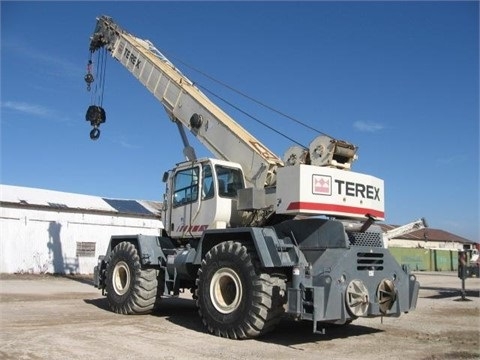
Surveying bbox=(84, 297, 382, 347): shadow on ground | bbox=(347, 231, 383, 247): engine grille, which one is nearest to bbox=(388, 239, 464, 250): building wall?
bbox=(84, 297, 382, 347): shadow on ground

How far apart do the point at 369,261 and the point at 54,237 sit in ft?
71.7

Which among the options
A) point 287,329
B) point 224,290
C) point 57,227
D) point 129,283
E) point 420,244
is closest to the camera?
point 224,290

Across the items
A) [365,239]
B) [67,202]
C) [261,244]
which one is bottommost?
[261,244]

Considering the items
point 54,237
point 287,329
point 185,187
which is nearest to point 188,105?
point 185,187

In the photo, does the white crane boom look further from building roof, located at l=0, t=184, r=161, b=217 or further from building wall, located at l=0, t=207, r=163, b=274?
building wall, located at l=0, t=207, r=163, b=274

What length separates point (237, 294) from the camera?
930 cm

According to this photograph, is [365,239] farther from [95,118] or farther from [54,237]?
[54,237]

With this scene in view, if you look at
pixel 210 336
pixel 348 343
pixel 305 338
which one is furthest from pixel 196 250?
pixel 348 343

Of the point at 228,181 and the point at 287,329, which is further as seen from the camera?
the point at 228,181

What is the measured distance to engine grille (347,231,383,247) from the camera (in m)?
9.73

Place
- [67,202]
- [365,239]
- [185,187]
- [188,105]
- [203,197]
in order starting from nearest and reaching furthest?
[365,239], [203,197], [185,187], [188,105], [67,202]

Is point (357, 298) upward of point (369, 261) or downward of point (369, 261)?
downward

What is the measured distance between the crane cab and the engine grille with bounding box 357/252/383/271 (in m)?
2.74

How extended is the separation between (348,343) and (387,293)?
3.66ft
